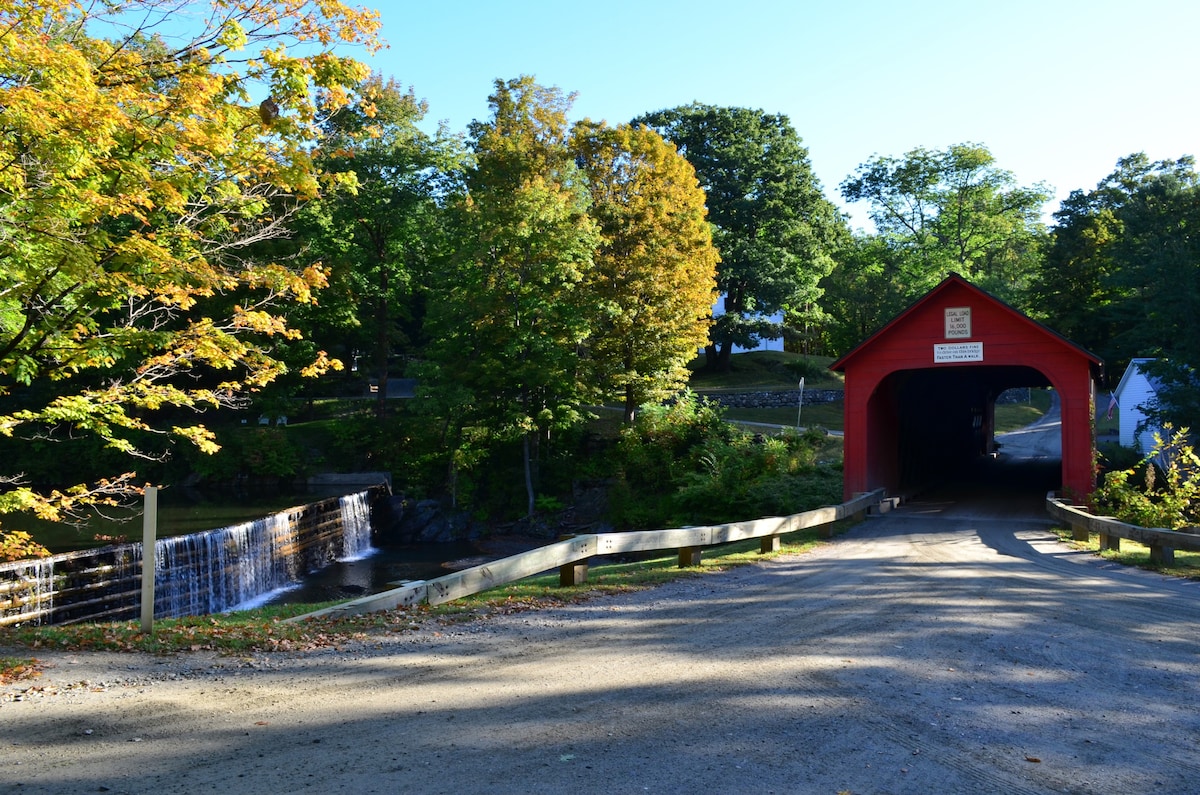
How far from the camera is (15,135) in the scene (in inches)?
309

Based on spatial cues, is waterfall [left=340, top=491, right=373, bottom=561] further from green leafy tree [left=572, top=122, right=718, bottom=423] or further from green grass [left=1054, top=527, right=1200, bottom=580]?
green grass [left=1054, top=527, right=1200, bottom=580]

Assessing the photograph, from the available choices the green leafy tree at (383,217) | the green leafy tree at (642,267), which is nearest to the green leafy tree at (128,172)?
the green leafy tree at (642,267)

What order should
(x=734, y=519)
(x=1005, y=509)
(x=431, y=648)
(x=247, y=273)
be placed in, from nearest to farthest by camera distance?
(x=431, y=648) < (x=247, y=273) < (x=1005, y=509) < (x=734, y=519)

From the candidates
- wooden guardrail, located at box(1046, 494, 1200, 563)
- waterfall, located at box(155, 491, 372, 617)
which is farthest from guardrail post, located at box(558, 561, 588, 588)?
waterfall, located at box(155, 491, 372, 617)

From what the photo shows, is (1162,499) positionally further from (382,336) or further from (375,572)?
(382,336)

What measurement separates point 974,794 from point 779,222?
45.2 meters

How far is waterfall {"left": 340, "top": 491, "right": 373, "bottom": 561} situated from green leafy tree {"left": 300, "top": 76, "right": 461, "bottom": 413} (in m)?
7.49

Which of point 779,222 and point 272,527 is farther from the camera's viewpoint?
point 779,222

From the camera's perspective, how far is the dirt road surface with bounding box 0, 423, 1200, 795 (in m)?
4.43

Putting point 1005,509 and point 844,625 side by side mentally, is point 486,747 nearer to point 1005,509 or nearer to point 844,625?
point 844,625

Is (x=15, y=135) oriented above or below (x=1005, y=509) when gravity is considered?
above

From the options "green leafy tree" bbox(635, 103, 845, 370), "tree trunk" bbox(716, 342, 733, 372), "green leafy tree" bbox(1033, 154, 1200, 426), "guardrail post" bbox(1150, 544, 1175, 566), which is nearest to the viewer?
"guardrail post" bbox(1150, 544, 1175, 566)

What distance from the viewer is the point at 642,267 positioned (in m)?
29.8

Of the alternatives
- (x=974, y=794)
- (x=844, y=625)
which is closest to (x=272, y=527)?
(x=844, y=625)
